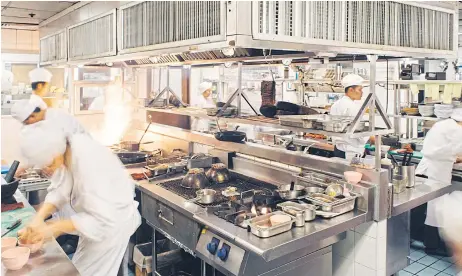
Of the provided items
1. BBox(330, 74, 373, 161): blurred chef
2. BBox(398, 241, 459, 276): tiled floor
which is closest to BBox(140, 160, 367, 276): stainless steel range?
BBox(398, 241, 459, 276): tiled floor

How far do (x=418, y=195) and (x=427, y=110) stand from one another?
1.89 meters

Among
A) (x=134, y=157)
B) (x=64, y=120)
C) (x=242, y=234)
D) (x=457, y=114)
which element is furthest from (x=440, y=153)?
(x=64, y=120)

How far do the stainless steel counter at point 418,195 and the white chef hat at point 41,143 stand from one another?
1894 mm

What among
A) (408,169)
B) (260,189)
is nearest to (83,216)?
(260,189)

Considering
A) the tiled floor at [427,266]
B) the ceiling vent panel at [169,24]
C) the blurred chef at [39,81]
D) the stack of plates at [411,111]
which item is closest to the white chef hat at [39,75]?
the blurred chef at [39,81]

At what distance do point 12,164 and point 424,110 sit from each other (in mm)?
3994

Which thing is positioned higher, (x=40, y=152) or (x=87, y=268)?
(x=40, y=152)

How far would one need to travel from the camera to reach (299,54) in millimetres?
2332

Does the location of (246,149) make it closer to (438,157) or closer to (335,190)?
(335,190)

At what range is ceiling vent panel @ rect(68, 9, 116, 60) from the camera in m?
2.22

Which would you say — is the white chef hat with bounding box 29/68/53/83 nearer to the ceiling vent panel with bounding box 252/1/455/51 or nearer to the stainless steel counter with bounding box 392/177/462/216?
the ceiling vent panel with bounding box 252/1/455/51

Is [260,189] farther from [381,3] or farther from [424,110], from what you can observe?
[424,110]

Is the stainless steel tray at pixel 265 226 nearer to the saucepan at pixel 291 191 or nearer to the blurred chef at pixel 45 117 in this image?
the saucepan at pixel 291 191

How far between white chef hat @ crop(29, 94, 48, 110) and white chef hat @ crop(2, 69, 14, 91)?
0.16ft
